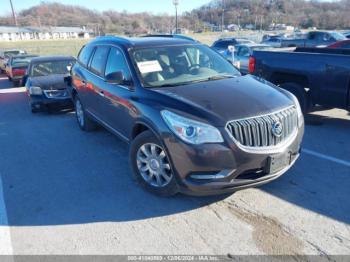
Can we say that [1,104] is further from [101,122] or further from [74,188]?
[74,188]

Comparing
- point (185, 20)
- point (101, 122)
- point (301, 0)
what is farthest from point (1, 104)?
point (185, 20)

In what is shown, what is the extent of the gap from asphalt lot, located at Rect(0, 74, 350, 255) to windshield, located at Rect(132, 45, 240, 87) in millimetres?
1423

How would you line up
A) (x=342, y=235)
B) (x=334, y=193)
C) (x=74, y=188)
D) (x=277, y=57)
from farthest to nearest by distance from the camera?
(x=277, y=57), (x=74, y=188), (x=334, y=193), (x=342, y=235)

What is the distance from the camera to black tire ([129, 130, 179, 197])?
375 centimetres

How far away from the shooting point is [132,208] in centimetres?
381

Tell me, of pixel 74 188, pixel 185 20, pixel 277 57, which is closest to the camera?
pixel 74 188

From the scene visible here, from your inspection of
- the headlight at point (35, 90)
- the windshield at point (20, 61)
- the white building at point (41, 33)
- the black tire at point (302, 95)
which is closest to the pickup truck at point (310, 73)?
the black tire at point (302, 95)

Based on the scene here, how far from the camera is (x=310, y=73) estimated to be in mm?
6430

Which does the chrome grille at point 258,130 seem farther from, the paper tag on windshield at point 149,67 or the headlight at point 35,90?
the headlight at point 35,90

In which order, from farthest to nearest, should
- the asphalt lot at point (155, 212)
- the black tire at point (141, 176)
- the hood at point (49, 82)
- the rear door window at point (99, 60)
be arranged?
the hood at point (49, 82) → the rear door window at point (99, 60) → the black tire at point (141, 176) → the asphalt lot at point (155, 212)

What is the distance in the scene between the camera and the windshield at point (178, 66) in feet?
14.3

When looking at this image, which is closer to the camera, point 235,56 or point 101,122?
point 101,122

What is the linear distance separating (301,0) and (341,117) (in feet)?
273

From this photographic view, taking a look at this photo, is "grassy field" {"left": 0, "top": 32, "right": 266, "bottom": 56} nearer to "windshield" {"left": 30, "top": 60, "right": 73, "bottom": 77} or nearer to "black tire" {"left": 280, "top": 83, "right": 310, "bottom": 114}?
"windshield" {"left": 30, "top": 60, "right": 73, "bottom": 77}
